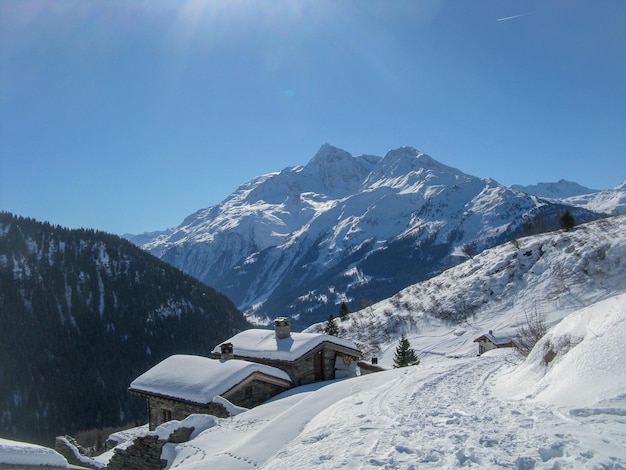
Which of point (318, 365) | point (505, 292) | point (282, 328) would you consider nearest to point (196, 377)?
point (282, 328)

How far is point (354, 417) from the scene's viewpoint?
1005 cm

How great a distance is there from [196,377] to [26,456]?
34.5 feet

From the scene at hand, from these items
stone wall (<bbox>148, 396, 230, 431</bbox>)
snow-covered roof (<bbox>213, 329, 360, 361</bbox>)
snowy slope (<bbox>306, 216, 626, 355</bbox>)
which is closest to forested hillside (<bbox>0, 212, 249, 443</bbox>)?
snowy slope (<bbox>306, 216, 626, 355</bbox>)

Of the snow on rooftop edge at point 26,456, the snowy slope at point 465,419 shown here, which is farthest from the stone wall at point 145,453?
the snow on rooftop edge at point 26,456

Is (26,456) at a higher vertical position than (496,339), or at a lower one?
higher

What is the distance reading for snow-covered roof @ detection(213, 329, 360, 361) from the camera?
961 inches

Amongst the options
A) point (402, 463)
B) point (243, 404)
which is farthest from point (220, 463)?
point (243, 404)

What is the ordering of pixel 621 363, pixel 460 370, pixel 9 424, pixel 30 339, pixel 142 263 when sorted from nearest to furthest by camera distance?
pixel 621 363 < pixel 460 370 < pixel 9 424 < pixel 30 339 < pixel 142 263

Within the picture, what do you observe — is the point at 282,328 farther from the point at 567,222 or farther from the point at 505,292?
the point at 567,222

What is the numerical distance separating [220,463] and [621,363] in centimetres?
792

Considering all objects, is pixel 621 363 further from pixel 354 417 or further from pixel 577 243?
pixel 577 243

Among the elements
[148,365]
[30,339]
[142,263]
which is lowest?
[148,365]

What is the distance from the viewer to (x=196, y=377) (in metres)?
20.6

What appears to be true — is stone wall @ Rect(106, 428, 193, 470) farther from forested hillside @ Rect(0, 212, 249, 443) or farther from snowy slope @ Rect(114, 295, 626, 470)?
forested hillside @ Rect(0, 212, 249, 443)
